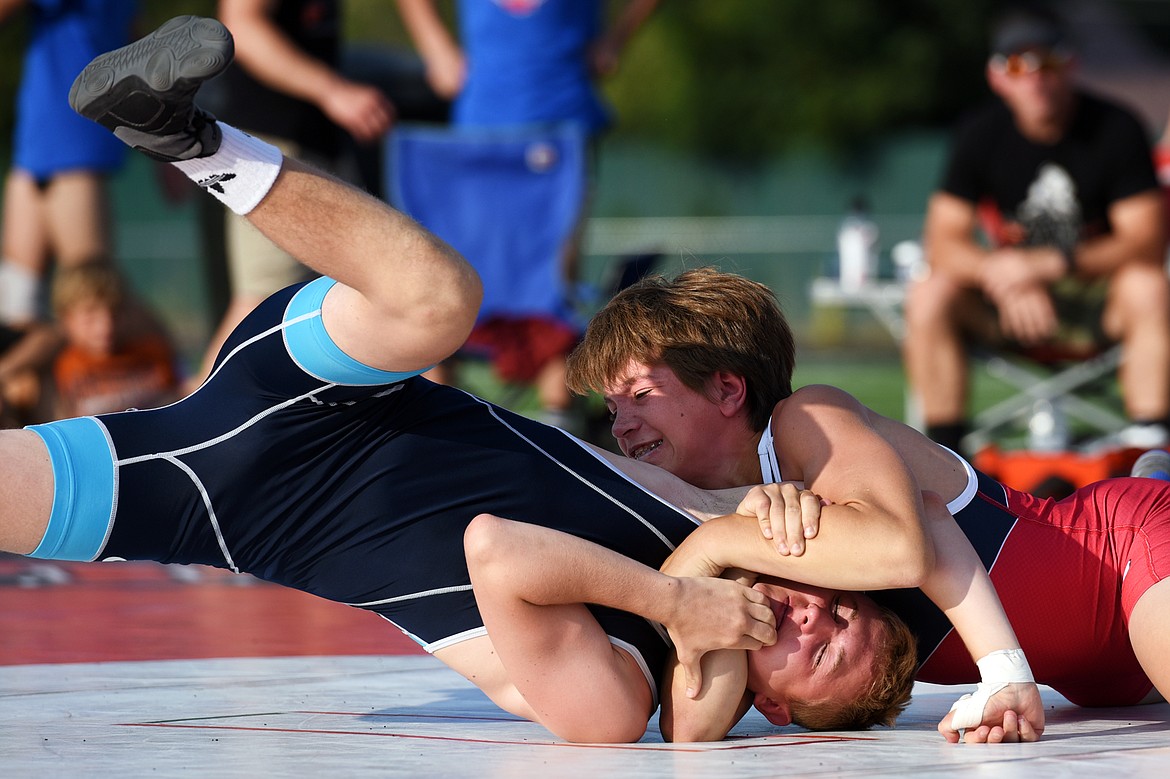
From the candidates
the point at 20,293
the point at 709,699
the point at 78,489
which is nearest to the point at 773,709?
the point at 709,699

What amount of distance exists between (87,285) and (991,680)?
17.9ft

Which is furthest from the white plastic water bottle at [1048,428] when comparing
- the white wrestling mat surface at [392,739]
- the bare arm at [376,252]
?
the bare arm at [376,252]

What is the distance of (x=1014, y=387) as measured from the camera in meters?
14.7

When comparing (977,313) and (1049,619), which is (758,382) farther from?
(977,313)

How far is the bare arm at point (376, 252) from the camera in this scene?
256 centimetres

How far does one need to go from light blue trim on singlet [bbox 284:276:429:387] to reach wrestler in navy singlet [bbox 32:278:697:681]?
60 millimetres

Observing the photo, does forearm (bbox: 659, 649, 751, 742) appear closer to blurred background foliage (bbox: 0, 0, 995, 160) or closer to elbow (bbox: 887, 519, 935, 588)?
elbow (bbox: 887, 519, 935, 588)

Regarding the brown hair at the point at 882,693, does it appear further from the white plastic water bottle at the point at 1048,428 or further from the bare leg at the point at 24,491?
the white plastic water bottle at the point at 1048,428

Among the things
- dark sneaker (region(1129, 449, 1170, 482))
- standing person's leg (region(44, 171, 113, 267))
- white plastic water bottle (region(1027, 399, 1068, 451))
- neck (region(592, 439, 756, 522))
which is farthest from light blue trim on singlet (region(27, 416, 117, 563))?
white plastic water bottle (region(1027, 399, 1068, 451))

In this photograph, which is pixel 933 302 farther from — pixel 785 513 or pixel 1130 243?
pixel 785 513

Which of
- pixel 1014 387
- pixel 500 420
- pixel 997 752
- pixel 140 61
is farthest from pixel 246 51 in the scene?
pixel 1014 387

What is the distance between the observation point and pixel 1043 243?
7.10 meters

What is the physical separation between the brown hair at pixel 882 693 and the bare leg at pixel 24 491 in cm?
131

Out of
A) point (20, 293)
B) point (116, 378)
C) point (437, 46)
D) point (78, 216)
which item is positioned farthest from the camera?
point (437, 46)
